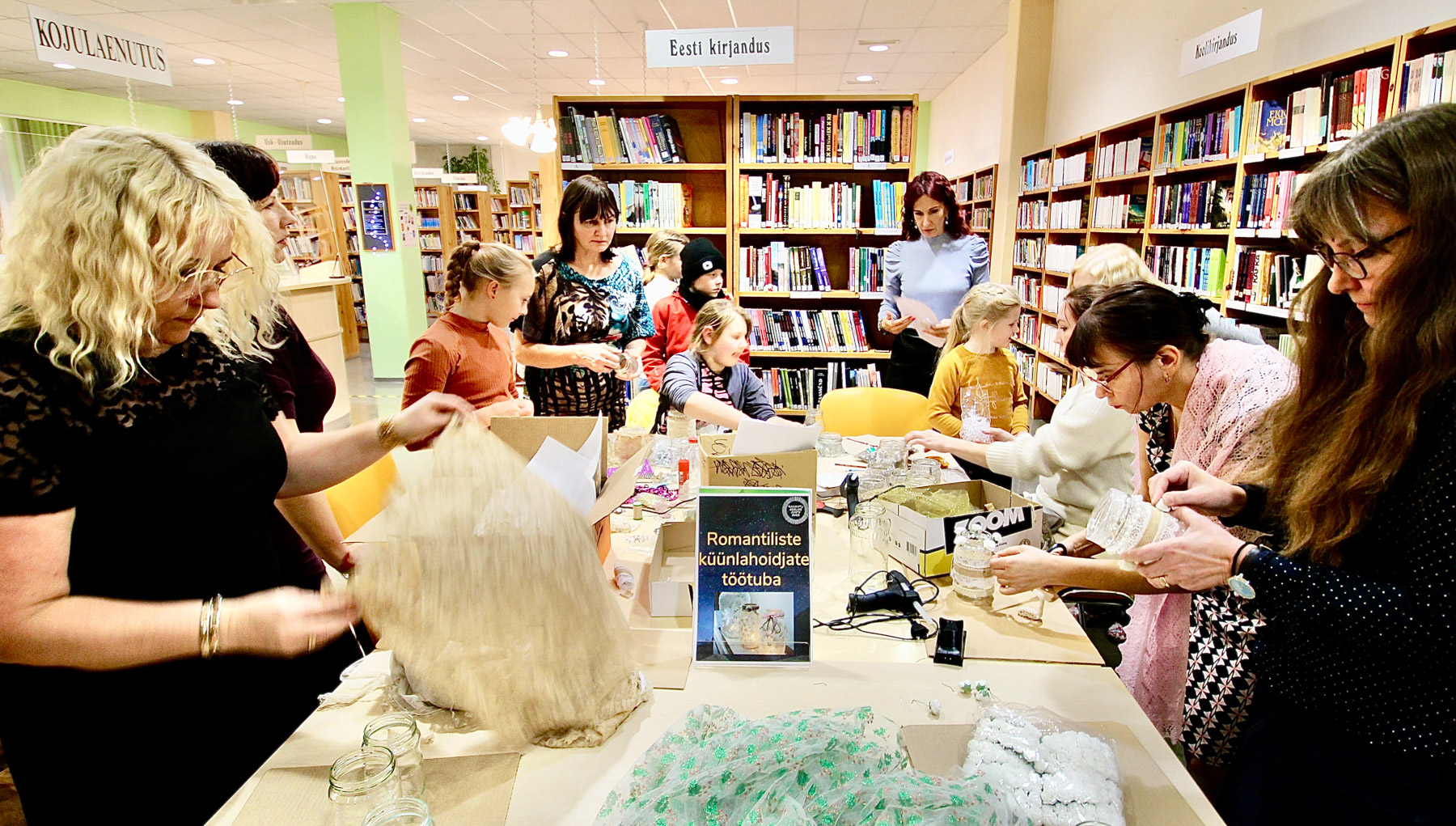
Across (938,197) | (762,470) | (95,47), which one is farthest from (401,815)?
(95,47)

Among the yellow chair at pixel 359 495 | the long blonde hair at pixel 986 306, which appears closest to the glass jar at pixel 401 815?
the yellow chair at pixel 359 495

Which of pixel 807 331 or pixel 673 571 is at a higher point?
pixel 807 331

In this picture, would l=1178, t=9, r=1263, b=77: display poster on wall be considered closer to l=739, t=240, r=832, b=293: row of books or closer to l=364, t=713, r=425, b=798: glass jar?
l=739, t=240, r=832, b=293: row of books

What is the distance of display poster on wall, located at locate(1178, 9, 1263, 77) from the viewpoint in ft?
10.5

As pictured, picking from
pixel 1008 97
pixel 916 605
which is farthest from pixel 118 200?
pixel 1008 97

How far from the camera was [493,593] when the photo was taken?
3.14 feet

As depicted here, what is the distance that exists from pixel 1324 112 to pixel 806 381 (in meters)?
2.94

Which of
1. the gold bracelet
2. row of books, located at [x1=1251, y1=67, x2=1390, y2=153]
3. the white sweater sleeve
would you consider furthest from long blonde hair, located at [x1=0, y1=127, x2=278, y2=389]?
row of books, located at [x1=1251, y1=67, x2=1390, y2=153]

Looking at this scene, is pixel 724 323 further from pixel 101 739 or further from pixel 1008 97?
pixel 1008 97

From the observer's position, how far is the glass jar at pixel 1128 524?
A: 4.03 ft

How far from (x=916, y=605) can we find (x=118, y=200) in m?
1.49

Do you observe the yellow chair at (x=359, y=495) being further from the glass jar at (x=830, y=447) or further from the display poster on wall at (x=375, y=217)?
the display poster on wall at (x=375, y=217)

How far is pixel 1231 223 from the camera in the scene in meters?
3.65

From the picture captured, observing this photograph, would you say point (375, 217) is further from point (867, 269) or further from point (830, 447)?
point (830, 447)
